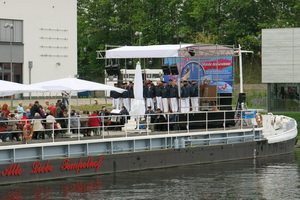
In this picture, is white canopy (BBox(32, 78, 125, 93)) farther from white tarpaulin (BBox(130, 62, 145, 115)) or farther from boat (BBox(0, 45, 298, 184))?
white tarpaulin (BBox(130, 62, 145, 115))

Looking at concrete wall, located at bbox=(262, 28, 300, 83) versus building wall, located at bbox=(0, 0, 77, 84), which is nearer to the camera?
concrete wall, located at bbox=(262, 28, 300, 83)

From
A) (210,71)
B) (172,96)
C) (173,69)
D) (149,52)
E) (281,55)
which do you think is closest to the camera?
(173,69)

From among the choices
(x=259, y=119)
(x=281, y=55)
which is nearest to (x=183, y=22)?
(x=281, y=55)

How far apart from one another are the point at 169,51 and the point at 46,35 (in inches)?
1455

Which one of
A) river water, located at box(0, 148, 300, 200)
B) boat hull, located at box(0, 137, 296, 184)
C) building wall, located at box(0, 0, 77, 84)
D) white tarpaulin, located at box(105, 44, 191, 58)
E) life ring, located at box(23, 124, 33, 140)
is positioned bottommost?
river water, located at box(0, 148, 300, 200)

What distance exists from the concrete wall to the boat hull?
1322cm

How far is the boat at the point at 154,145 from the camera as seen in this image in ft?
86.6

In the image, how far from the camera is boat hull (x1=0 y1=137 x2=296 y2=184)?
26062 mm

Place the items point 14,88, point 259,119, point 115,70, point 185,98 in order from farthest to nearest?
point 259,119, point 115,70, point 185,98, point 14,88

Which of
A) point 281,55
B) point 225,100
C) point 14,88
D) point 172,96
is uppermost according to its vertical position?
point 281,55

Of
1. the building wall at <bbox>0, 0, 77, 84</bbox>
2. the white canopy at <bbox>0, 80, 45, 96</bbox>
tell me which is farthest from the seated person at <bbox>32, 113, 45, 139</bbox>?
the building wall at <bbox>0, 0, 77, 84</bbox>

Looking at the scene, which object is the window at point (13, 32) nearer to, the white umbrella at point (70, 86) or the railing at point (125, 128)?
the railing at point (125, 128)

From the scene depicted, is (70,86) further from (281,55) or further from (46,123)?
(281,55)

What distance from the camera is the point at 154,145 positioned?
1208 inches
